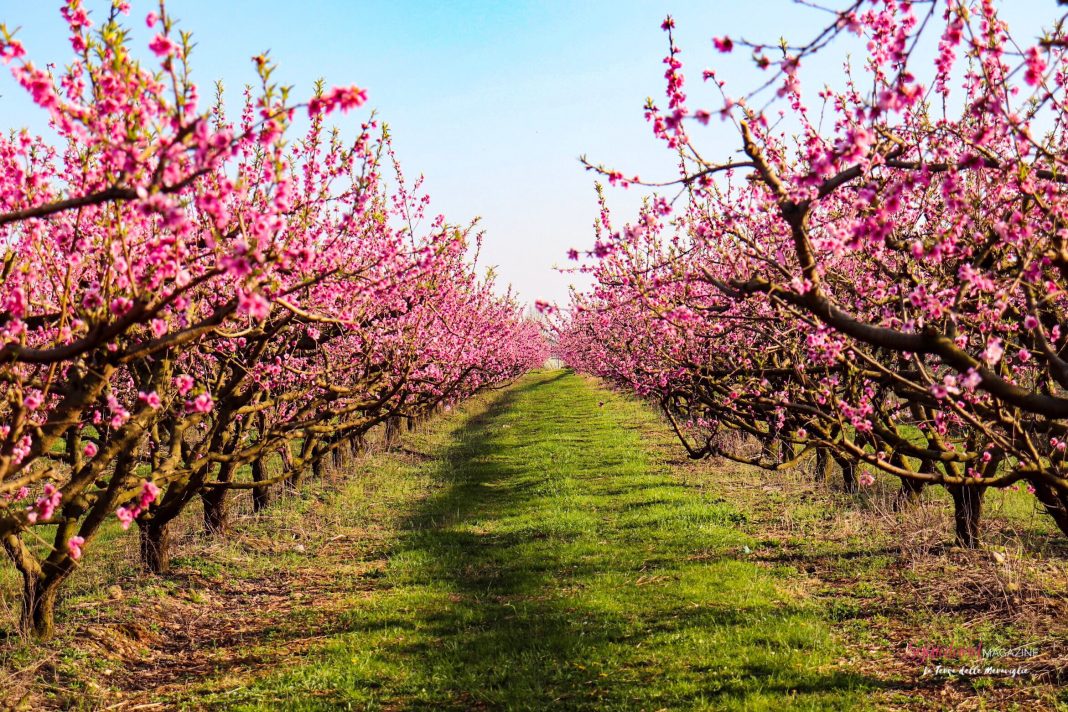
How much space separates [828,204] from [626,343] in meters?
5.48

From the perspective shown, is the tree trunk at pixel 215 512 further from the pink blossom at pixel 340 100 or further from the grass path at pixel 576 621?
the pink blossom at pixel 340 100

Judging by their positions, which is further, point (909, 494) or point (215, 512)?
point (215, 512)

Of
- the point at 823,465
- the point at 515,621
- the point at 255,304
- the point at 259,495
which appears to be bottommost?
the point at 515,621

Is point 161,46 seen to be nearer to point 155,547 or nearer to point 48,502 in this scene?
point 48,502

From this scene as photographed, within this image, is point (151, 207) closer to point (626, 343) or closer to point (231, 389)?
point (231, 389)

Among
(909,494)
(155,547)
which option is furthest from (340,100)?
(909,494)

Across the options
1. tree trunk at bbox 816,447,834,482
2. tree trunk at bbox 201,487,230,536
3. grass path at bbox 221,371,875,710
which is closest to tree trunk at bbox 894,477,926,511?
grass path at bbox 221,371,875,710

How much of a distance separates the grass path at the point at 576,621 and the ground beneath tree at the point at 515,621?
0.03 m

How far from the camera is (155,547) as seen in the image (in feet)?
36.9

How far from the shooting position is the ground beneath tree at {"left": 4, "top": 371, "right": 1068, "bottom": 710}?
746 centimetres

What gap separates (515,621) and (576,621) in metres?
0.79

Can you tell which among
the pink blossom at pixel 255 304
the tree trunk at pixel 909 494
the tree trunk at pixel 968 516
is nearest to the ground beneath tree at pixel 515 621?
the tree trunk at pixel 968 516

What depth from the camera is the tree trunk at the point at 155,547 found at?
36.8ft

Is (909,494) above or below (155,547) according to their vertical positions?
below
